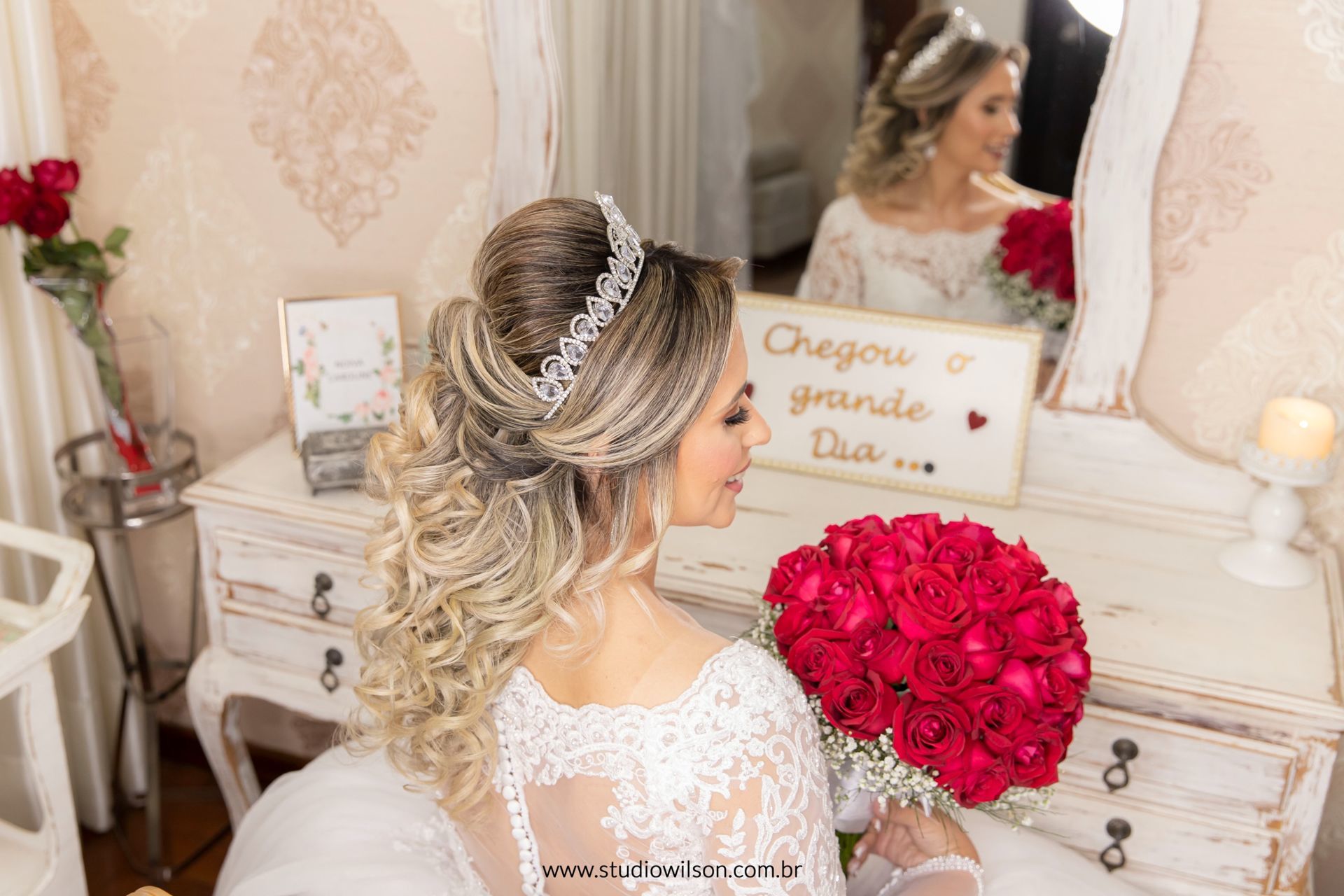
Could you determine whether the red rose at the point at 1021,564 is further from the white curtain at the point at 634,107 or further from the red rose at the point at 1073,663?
the white curtain at the point at 634,107

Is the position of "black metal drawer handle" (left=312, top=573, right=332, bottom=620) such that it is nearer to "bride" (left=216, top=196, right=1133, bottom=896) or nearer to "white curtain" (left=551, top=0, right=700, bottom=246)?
"bride" (left=216, top=196, right=1133, bottom=896)

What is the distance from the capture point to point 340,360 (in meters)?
2.21

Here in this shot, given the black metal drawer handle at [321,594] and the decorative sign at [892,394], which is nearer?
the decorative sign at [892,394]

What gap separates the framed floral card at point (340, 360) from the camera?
2.18 meters

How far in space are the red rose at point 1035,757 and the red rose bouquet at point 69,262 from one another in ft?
6.12

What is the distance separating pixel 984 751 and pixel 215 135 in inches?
78.9

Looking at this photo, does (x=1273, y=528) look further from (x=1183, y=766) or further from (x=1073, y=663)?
(x=1073, y=663)

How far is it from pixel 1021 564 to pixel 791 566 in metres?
0.28

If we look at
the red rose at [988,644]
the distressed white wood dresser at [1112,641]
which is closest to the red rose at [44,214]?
the distressed white wood dresser at [1112,641]

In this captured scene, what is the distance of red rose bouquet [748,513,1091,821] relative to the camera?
1.26m

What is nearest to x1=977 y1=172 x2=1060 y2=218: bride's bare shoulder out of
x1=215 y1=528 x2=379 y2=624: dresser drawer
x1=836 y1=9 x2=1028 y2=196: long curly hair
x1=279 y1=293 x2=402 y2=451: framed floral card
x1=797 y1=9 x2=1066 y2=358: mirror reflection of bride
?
x1=797 y1=9 x2=1066 y2=358: mirror reflection of bride

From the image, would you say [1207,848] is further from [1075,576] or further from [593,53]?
[593,53]

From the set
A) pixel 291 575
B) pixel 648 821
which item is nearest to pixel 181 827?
pixel 291 575

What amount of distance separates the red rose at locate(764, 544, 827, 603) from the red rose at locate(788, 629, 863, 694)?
88 mm
